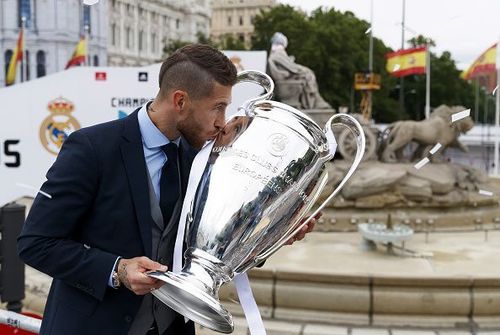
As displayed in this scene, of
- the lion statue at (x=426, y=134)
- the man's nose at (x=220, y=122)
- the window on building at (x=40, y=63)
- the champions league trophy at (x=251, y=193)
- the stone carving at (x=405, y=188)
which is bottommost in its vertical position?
the stone carving at (x=405, y=188)

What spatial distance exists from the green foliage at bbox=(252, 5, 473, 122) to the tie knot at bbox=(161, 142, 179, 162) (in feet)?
112

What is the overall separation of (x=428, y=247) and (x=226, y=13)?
7295 centimetres

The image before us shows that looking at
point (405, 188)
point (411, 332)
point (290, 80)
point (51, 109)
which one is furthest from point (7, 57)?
point (411, 332)

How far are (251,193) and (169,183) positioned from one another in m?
0.26

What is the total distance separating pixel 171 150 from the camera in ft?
5.72

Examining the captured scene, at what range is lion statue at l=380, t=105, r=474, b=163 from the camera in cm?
929

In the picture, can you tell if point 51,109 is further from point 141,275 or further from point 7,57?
point 7,57

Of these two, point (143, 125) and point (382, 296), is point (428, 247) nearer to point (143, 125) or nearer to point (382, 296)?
point (382, 296)

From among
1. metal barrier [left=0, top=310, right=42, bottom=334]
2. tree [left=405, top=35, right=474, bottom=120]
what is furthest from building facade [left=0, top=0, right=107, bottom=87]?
metal barrier [left=0, top=310, right=42, bottom=334]

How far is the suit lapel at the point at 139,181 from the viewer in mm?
1665

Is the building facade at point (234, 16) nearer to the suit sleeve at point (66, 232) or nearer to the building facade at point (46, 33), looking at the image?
the building facade at point (46, 33)

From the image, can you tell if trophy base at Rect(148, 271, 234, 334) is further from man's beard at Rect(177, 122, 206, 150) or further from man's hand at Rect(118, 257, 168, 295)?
man's beard at Rect(177, 122, 206, 150)

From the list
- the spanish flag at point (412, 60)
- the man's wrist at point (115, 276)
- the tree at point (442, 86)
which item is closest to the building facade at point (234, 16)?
the tree at point (442, 86)

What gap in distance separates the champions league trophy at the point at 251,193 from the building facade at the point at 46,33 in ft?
72.6
